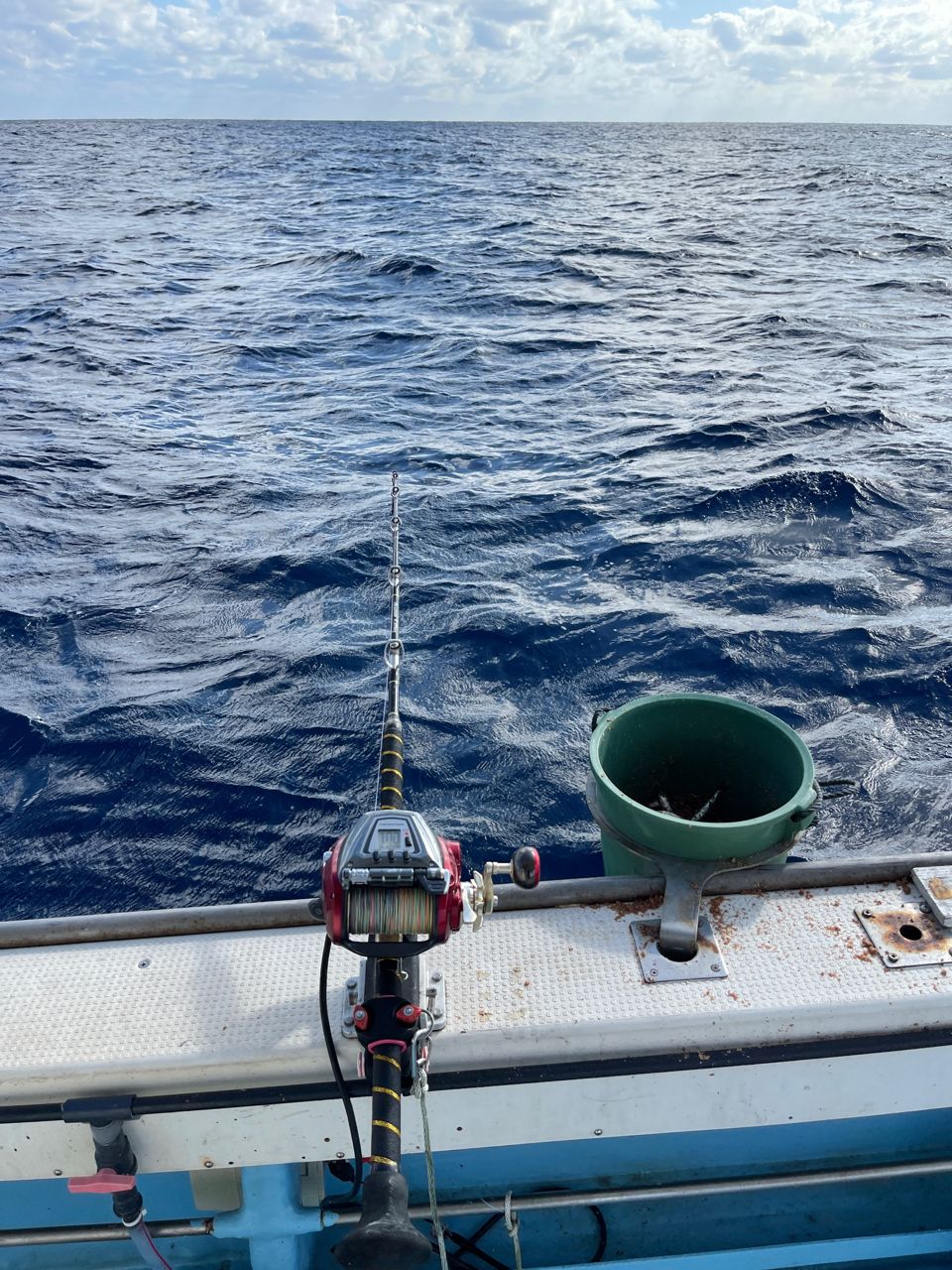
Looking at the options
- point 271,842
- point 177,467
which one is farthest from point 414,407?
point 271,842

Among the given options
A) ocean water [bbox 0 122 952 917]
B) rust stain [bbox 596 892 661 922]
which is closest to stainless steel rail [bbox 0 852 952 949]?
rust stain [bbox 596 892 661 922]

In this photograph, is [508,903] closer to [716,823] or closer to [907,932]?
[716,823]

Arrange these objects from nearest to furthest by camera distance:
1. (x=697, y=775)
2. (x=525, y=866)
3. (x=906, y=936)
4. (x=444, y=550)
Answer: (x=525, y=866), (x=906, y=936), (x=697, y=775), (x=444, y=550)

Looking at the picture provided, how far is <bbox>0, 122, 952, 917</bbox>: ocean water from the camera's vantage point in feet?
14.4

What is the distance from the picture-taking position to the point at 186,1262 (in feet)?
7.68

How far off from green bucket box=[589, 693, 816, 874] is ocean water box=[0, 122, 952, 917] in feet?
4.04

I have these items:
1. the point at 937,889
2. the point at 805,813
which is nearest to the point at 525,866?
the point at 805,813

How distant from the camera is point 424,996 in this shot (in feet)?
6.44

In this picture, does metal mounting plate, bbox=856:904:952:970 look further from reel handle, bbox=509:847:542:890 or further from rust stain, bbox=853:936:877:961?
reel handle, bbox=509:847:542:890

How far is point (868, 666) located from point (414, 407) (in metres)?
6.15

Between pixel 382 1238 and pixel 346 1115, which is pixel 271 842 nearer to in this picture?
pixel 346 1115

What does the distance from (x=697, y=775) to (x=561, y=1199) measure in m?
→ 1.25

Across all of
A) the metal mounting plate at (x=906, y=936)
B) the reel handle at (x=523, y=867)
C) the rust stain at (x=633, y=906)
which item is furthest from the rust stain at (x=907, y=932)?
the reel handle at (x=523, y=867)

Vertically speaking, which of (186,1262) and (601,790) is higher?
(601,790)
